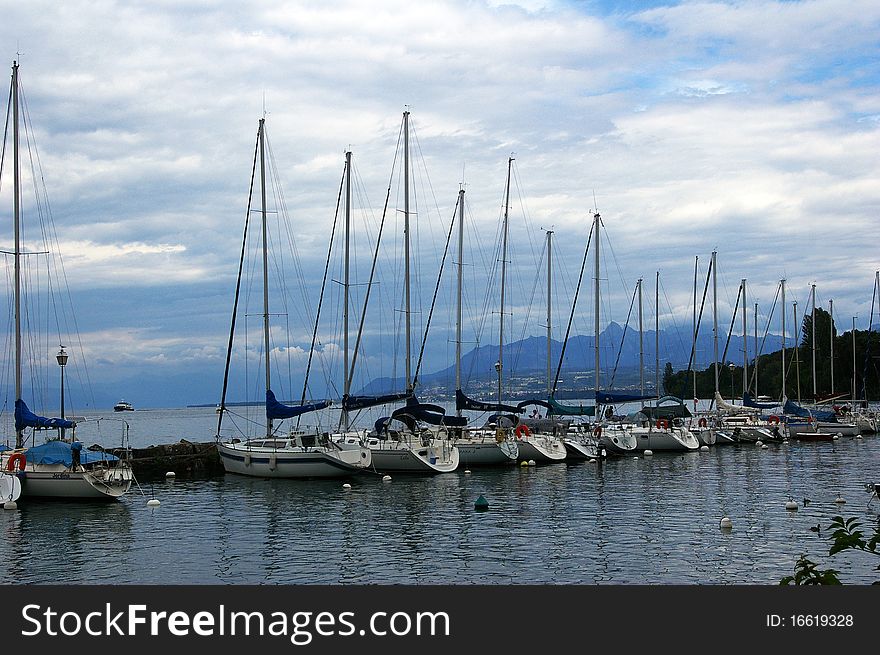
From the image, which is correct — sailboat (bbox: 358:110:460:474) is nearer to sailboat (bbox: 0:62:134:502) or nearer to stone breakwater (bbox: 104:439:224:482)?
stone breakwater (bbox: 104:439:224:482)

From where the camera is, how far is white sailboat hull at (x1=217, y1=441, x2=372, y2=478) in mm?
46906

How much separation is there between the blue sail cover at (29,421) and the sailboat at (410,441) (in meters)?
15.6

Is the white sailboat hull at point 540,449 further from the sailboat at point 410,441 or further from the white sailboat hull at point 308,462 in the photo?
the white sailboat hull at point 308,462

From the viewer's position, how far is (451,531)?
32.2 m

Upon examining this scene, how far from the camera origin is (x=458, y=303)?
65.2 meters

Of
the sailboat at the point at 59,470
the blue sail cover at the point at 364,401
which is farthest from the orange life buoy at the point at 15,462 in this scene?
the blue sail cover at the point at 364,401

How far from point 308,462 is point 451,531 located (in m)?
16.4

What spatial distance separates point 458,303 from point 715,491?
26.3m

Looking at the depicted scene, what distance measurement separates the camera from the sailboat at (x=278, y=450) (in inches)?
1854

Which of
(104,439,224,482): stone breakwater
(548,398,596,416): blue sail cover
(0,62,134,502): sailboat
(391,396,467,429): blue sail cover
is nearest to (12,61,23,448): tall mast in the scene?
(0,62,134,502): sailboat

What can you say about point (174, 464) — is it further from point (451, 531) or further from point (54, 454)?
point (451, 531)

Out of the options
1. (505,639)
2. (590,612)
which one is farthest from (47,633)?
(590,612)

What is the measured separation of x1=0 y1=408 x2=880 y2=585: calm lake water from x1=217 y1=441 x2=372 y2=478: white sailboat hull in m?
0.74

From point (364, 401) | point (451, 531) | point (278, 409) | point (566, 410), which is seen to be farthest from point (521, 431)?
point (451, 531)
